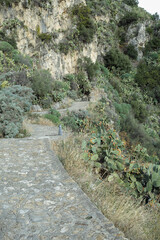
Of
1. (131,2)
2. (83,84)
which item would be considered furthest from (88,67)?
(131,2)

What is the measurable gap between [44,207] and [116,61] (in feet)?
94.8

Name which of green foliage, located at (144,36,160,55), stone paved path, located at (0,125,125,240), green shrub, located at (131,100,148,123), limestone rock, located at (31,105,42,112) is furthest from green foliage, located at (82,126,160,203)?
green foliage, located at (144,36,160,55)

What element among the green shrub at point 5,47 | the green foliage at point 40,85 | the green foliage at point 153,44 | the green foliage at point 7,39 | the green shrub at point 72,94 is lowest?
the green shrub at point 72,94

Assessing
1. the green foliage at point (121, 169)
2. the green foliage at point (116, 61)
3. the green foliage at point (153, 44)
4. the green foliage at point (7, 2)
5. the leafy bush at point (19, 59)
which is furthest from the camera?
the green foliage at point (153, 44)

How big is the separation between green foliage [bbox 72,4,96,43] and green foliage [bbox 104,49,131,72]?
6818 mm

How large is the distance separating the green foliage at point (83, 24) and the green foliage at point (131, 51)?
1433 centimetres

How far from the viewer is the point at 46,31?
1900 cm

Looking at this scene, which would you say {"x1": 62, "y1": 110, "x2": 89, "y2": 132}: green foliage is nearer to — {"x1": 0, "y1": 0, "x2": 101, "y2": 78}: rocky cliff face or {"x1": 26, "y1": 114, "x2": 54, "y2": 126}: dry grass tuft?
{"x1": 26, "y1": 114, "x2": 54, "y2": 126}: dry grass tuft

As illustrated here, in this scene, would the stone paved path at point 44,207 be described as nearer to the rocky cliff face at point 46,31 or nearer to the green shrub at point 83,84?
the rocky cliff face at point 46,31

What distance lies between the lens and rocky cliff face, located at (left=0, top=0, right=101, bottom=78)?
54.0 ft

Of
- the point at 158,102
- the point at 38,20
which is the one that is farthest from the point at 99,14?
the point at 158,102

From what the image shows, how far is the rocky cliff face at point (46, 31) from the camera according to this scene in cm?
1645

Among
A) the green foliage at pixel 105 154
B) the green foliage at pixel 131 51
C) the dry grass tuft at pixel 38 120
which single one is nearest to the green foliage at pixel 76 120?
the dry grass tuft at pixel 38 120

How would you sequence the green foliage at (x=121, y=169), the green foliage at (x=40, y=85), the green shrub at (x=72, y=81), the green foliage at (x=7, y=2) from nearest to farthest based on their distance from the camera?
the green foliage at (x=121, y=169)
the green foliage at (x=40, y=85)
the green foliage at (x=7, y=2)
the green shrub at (x=72, y=81)
